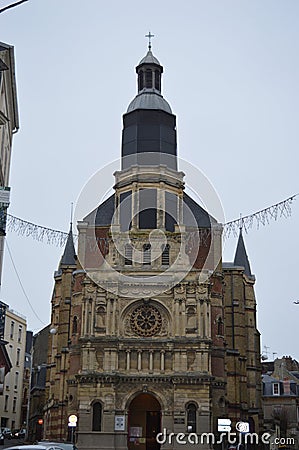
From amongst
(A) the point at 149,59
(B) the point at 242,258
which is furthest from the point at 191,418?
(A) the point at 149,59

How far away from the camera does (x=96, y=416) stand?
177ft

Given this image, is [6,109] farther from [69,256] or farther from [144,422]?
[69,256]

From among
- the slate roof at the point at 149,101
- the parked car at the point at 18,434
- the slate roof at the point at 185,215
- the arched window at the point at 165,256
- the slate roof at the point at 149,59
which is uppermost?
the slate roof at the point at 149,59

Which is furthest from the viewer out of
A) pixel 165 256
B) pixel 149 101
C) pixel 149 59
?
pixel 149 59

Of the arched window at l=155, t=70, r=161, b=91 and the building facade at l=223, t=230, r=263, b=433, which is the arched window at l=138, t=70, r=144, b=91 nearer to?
the arched window at l=155, t=70, r=161, b=91

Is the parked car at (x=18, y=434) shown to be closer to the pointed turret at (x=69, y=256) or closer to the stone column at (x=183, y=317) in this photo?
the pointed turret at (x=69, y=256)

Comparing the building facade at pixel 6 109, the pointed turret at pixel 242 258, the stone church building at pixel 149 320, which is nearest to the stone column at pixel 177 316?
the stone church building at pixel 149 320

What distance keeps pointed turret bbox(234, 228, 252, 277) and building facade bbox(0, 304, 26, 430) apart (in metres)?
24.2

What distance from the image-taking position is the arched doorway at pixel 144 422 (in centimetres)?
5594

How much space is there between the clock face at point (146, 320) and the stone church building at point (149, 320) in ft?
0.27

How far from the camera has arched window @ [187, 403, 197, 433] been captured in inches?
2112

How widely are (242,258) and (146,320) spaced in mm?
17874

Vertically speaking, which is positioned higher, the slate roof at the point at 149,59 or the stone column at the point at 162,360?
the slate roof at the point at 149,59

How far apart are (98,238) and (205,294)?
39.5 feet
